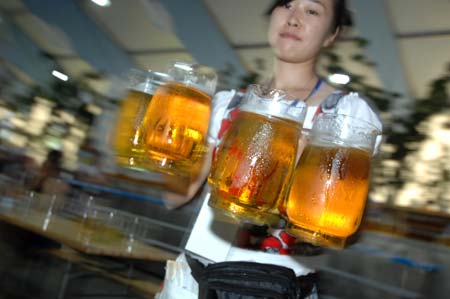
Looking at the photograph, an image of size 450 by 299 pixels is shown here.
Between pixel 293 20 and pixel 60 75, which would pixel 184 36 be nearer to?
pixel 60 75

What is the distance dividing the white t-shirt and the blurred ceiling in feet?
10.6

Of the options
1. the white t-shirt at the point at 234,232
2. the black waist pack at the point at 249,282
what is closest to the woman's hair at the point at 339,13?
the white t-shirt at the point at 234,232

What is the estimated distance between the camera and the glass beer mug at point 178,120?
0.67 metres

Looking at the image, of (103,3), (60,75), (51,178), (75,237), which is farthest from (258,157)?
(103,3)

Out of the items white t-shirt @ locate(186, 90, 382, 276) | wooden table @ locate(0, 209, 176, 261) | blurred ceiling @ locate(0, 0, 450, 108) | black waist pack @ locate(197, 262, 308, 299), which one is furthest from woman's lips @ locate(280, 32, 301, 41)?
blurred ceiling @ locate(0, 0, 450, 108)

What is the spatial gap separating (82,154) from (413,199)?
2.71 metres

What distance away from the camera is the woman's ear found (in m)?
0.79

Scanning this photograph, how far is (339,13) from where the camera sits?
2.55ft

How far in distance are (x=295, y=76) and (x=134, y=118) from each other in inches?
11.9

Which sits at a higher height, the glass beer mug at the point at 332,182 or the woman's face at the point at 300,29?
the woman's face at the point at 300,29

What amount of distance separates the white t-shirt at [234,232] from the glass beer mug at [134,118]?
18 centimetres

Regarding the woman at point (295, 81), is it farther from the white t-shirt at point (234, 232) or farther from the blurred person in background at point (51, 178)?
the blurred person in background at point (51, 178)

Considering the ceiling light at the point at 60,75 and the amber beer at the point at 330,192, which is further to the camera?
the ceiling light at the point at 60,75

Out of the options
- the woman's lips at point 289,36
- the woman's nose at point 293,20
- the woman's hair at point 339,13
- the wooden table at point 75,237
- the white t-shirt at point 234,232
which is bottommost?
the wooden table at point 75,237
